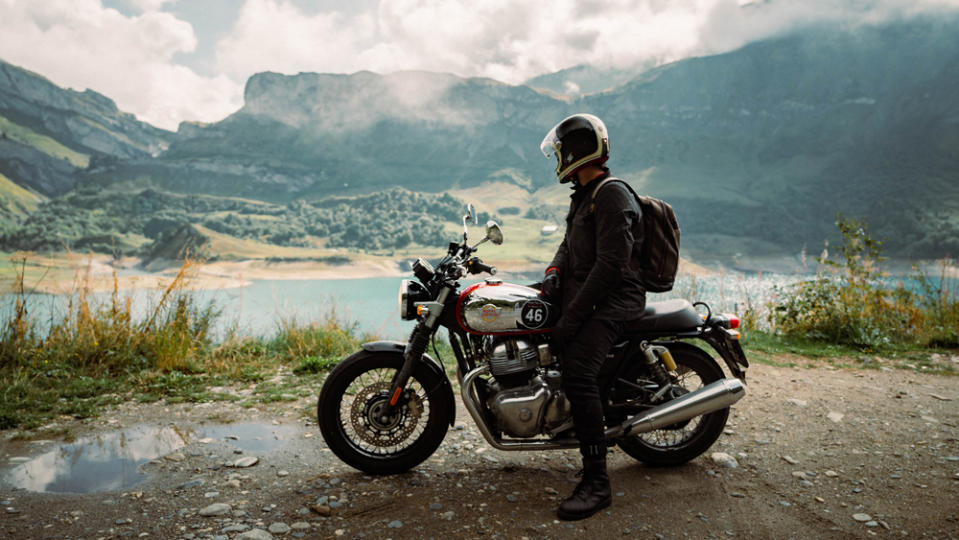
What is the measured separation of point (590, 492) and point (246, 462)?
2.42m

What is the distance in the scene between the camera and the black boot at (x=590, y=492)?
116 inches

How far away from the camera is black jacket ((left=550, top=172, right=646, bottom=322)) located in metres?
2.94

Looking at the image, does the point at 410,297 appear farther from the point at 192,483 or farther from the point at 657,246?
the point at 192,483

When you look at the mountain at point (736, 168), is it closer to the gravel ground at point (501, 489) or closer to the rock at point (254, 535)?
the gravel ground at point (501, 489)

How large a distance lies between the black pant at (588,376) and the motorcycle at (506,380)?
0.15m

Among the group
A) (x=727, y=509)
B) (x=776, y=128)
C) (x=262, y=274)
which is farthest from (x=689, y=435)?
(x=776, y=128)

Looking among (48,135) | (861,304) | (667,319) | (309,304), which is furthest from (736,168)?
(48,135)

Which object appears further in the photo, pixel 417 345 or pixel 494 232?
pixel 417 345

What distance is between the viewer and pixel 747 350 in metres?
7.05

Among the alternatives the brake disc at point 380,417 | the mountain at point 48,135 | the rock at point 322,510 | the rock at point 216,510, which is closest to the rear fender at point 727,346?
the brake disc at point 380,417

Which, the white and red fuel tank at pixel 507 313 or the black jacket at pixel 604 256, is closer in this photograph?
the black jacket at pixel 604 256

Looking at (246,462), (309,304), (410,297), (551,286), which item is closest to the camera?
(551,286)

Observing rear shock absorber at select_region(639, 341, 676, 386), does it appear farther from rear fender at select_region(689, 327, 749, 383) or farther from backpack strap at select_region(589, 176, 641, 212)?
backpack strap at select_region(589, 176, 641, 212)

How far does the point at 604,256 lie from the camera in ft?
9.62
